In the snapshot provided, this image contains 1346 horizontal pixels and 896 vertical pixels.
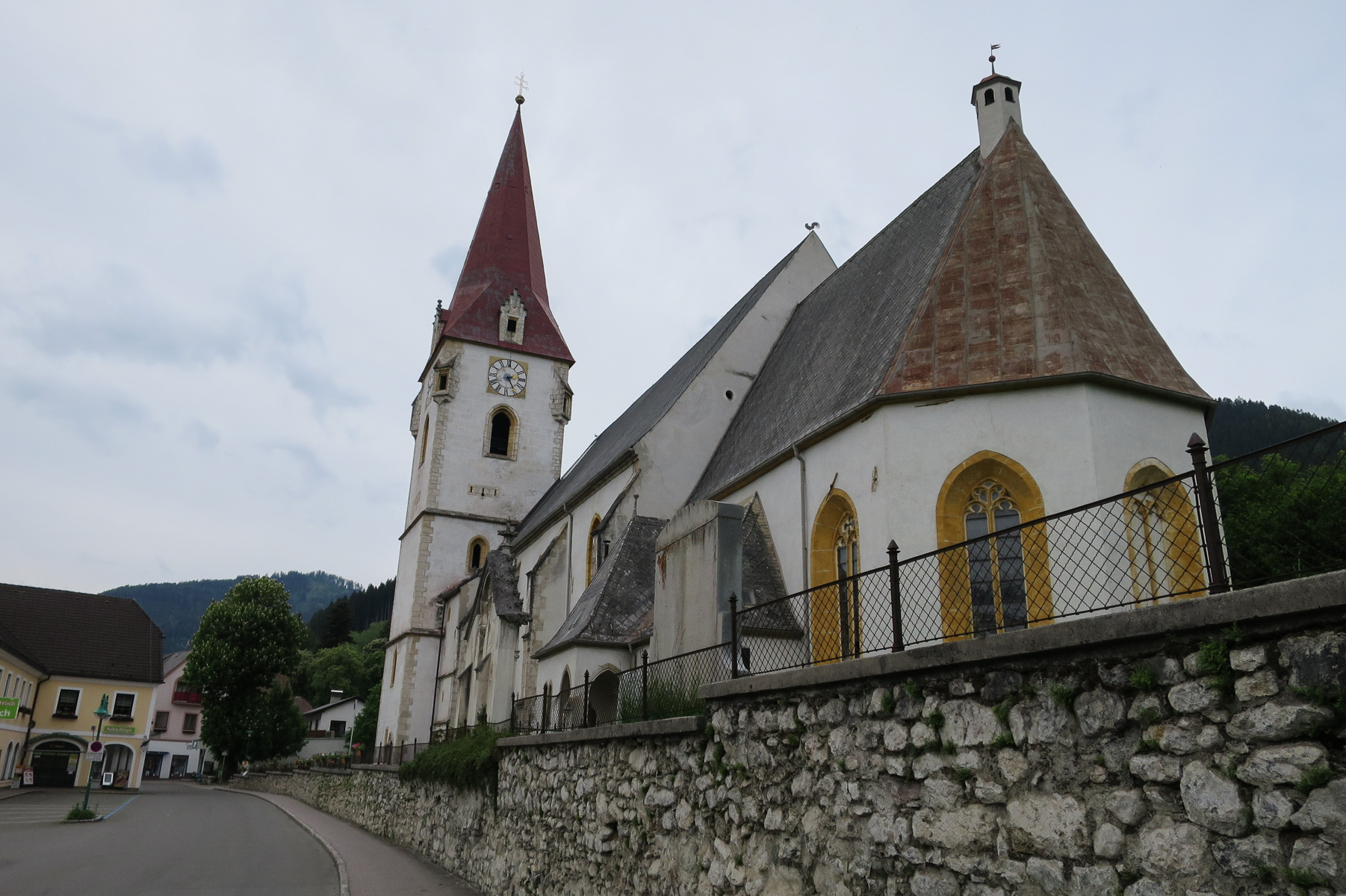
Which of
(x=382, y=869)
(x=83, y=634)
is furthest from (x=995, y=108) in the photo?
(x=83, y=634)

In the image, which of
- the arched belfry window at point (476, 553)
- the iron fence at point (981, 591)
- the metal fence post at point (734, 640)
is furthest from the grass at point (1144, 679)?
the arched belfry window at point (476, 553)

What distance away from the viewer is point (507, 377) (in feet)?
122

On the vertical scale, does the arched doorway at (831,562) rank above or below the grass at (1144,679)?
above

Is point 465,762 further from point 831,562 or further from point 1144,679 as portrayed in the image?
point 1144,679

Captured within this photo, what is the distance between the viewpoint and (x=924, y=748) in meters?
5.74

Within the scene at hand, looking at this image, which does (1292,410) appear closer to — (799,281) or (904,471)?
(799,281)

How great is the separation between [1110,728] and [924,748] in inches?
53.5

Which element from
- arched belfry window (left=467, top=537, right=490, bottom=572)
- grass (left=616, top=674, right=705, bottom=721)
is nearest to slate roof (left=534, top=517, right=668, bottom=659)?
grass (left=616, top=674, right=705, bottom=721)

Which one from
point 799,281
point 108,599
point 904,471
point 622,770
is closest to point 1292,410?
point 799,281

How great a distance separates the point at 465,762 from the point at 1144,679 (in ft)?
42.0

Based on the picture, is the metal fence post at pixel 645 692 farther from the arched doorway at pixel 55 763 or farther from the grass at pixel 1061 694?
the arched doorway at pixel 55 763

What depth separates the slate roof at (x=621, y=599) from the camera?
1620 centimetres

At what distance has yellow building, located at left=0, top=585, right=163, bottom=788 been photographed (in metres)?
39.2

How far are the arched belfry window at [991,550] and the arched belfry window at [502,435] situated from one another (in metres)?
26.6
